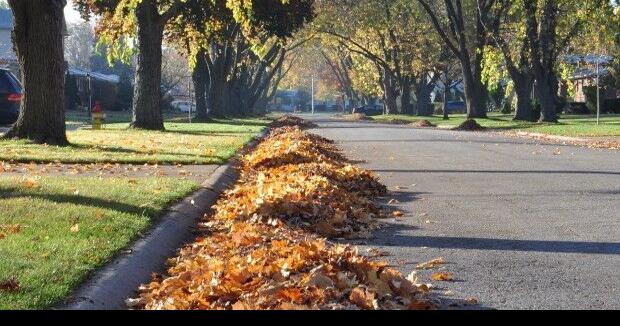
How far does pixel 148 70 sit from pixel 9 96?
6.47 meters

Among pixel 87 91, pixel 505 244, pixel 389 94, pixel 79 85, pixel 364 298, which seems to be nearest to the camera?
pixel 364 298

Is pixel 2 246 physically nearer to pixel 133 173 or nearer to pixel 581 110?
pixel 133 173

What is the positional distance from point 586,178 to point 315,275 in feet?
32.1

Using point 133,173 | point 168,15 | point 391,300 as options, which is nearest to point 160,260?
point 391,300

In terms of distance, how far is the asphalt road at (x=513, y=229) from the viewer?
22.4ft

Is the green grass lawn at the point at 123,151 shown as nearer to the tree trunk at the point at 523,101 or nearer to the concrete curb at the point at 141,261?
the concrete curb at the point at 141,261

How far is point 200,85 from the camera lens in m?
49.8

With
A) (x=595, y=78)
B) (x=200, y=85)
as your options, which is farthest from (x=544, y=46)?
(x=595, y=78)

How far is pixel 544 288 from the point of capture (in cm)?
684

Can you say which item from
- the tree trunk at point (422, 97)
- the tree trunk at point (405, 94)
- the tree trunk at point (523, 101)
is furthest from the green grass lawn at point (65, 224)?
the tree trunk at point (422, 97)

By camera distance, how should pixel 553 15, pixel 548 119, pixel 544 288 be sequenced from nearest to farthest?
pixel 544 288
pixel 553 15
pixel 548 119

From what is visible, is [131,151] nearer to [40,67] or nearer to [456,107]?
[40,67]

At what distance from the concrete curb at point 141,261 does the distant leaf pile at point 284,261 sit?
12 centimetres

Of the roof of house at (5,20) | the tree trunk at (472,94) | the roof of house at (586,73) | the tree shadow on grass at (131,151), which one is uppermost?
the roof of house at (5,20)
